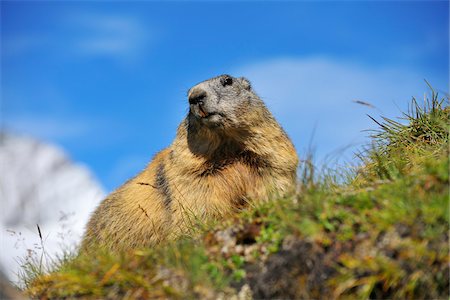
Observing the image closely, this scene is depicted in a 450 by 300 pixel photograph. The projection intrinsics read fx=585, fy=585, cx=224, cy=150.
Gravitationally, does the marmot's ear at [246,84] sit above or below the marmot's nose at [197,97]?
above

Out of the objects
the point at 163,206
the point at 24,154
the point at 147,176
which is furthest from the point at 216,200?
the point at 24,154

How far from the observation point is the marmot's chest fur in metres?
8.73

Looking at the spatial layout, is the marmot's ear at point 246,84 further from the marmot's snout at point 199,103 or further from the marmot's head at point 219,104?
the marmot's snout at point 199,103

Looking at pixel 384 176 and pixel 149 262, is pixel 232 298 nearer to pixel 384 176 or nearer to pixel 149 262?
pixel 149 262

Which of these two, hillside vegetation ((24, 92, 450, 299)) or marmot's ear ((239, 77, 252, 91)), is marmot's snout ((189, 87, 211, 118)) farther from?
hillside vegetation ((24, 92, 450, 299))

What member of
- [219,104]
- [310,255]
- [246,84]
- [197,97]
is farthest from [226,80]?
[310,255]

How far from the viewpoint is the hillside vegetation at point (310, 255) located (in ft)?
17.6

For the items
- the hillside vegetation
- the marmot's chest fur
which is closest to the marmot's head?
the marmot's chest fur

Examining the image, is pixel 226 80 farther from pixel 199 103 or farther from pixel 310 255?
Answer: pixel 310 255

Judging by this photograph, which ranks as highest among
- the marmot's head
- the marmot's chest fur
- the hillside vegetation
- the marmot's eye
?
the marmot's eye

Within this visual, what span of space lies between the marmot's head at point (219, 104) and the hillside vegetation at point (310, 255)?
2.32m

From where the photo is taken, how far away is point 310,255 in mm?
5633

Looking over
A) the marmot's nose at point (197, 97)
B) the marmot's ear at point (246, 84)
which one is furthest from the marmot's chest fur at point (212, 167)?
the marmot's ear at point (246, 84)

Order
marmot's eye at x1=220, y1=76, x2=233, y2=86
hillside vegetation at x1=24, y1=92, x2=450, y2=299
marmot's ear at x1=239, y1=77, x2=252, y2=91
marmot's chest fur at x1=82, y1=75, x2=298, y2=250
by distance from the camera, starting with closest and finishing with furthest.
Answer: hillside vegetation at x1=24, y1=92, x2=450, y2=299 → marmot's chest fur at x1=82, y1=75, x2=298, y2=250 → marmot's eye at x1=220, y1=76, x2=233, y2=86 → marmot's ear at x1=239, y1=77, x2=252, y2=91
